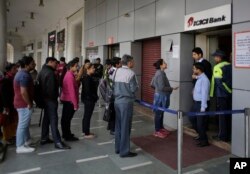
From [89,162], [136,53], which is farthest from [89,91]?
[136,53]

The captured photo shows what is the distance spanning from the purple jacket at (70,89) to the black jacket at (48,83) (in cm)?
33

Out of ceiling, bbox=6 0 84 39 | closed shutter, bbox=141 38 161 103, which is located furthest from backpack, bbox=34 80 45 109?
ceiling, bbox=6 0 84 39

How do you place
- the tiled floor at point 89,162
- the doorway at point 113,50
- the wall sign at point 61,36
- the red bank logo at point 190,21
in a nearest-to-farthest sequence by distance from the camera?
1. the tiled floor at point 89,162
2. the red bank logo at point 190,21
3. the doorway at point 113,50
4. the wall sign at point 61,36

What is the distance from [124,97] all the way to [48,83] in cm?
123

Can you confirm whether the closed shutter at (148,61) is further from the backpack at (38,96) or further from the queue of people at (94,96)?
the backpack at (38,96)

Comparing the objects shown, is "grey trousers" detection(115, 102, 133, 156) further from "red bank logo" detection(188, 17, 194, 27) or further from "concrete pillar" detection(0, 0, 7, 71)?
"concrete pillar" detection(0, 0, 7, 71)

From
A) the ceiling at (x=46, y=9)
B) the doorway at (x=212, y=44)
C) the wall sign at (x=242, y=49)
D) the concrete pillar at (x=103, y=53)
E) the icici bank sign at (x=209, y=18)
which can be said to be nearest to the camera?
the wall sign at (x=242, y=49)

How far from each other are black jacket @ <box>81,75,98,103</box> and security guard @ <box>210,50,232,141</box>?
6.77 ft

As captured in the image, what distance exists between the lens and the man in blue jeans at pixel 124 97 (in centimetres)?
388

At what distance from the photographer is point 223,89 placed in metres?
4.34

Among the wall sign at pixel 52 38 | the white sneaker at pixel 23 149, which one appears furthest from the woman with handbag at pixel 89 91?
the wall sign at pixel 52 38

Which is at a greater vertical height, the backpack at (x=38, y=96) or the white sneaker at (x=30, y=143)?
the backpack at (x=38, y=96)

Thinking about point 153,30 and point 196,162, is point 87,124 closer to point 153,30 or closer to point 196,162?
point 196,162

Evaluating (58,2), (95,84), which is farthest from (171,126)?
(58,2)
